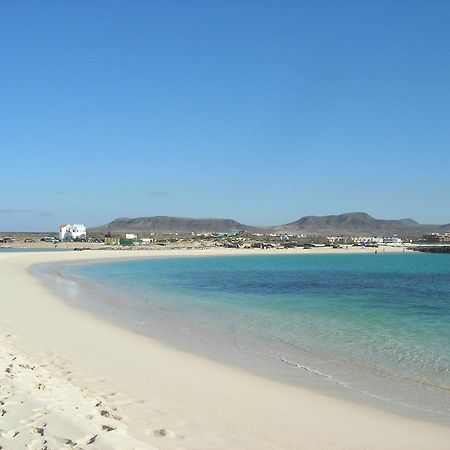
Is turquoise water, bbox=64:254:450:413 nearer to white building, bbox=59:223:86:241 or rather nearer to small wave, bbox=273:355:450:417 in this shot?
small wave, bbox=273:355:450:417

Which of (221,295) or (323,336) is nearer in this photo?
(323,336)

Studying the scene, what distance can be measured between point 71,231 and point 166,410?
429 ft

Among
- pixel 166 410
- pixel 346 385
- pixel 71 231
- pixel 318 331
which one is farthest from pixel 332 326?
pixel 71 231

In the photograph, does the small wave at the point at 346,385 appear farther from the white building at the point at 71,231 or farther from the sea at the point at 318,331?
the white building at the point at 71,231

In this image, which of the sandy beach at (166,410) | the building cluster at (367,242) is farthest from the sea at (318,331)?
the building cluster at (367,242)

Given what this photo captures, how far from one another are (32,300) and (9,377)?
1379 cm

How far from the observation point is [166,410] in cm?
654

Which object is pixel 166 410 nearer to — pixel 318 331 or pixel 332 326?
pixel 318 331

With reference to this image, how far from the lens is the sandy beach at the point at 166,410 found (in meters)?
5.31

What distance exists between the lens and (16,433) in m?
5.05

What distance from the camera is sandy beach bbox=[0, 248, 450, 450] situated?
531cm

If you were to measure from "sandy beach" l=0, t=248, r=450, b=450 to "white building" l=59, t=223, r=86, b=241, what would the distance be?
124135mm

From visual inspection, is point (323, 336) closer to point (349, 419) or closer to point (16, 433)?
point (349, 419)

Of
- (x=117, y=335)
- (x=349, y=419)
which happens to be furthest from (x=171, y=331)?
(x=349, y=419)
